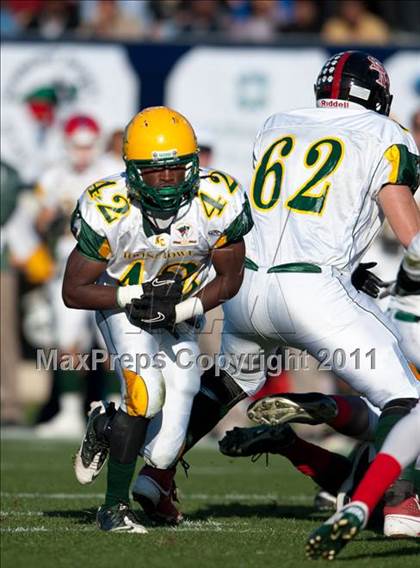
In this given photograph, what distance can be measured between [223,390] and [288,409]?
388mm

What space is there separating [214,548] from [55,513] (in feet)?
4.05

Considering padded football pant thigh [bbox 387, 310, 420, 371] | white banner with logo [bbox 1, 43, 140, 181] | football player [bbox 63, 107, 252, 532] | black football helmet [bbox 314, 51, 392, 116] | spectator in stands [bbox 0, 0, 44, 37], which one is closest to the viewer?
football player [bbox 63, 107, 252, 532]

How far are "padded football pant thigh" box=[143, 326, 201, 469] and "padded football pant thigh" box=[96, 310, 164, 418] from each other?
91 millimetres

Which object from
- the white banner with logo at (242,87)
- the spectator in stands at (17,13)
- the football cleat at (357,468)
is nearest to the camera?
the football cleat at (357,468)

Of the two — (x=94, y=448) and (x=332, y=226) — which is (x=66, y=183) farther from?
(x=332, y=226)

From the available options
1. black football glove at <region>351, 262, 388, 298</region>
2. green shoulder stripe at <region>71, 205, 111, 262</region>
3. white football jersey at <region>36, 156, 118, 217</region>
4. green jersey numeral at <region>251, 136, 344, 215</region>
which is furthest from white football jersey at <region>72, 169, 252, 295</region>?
white football jersey at <region>36, 156, 118, 217</region>

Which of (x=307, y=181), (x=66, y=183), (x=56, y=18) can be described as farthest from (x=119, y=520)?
(x=56, y=18)

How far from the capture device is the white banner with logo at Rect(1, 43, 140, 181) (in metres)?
9.95

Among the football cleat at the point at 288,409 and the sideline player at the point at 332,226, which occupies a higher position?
the sideline player at the point at 332,226

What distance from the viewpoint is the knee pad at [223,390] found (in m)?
5.36

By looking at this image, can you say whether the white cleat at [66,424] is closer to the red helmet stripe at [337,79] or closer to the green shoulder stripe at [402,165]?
the red helmet stripe at [337,79]

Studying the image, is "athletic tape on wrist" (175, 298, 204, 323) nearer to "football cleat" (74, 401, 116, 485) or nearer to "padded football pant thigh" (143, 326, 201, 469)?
"padded football pant thigh" (143, 326, 201, 469)

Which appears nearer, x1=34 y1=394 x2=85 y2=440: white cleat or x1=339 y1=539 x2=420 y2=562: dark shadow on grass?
x1=339 y1=539 x2=420 y2=562: dark shadow on grass

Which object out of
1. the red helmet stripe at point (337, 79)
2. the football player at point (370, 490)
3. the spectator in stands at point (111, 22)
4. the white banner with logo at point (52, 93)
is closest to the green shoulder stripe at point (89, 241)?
the red helmet stripe at point (337, 79)
